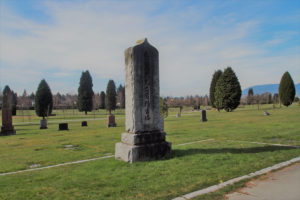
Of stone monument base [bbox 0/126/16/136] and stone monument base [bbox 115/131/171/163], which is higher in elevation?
stone monument base [bbox 115/131/171/163]

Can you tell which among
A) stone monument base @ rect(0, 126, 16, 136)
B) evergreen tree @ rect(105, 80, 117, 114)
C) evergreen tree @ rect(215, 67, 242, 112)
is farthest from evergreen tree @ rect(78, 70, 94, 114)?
stone monument base @ rect(0, 126, 16, 136)

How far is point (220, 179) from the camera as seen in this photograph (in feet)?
15.3

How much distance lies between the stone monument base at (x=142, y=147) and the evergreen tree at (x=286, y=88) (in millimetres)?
46944

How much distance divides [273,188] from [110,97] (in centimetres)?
5860

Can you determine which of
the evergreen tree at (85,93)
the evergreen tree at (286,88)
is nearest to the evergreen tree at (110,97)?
the evergreen tree at (85,93)

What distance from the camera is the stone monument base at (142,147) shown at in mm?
6332

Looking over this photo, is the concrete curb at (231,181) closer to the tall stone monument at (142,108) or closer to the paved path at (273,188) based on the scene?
the paved path at (273,188)

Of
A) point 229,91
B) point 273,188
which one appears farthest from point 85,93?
point 273,188

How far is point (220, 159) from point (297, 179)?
2.00m

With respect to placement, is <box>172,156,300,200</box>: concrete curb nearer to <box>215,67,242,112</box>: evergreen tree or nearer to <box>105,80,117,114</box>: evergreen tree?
<box>215,67,242,112</box>: evergreen tree

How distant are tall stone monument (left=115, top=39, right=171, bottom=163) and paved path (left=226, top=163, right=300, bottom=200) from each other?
9.69 ft

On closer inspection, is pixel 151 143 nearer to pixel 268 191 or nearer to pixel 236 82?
pixel 268 191

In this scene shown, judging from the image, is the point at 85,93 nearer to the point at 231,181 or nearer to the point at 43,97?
the point at 43,97

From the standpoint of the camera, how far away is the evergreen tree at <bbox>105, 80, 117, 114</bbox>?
199ft
